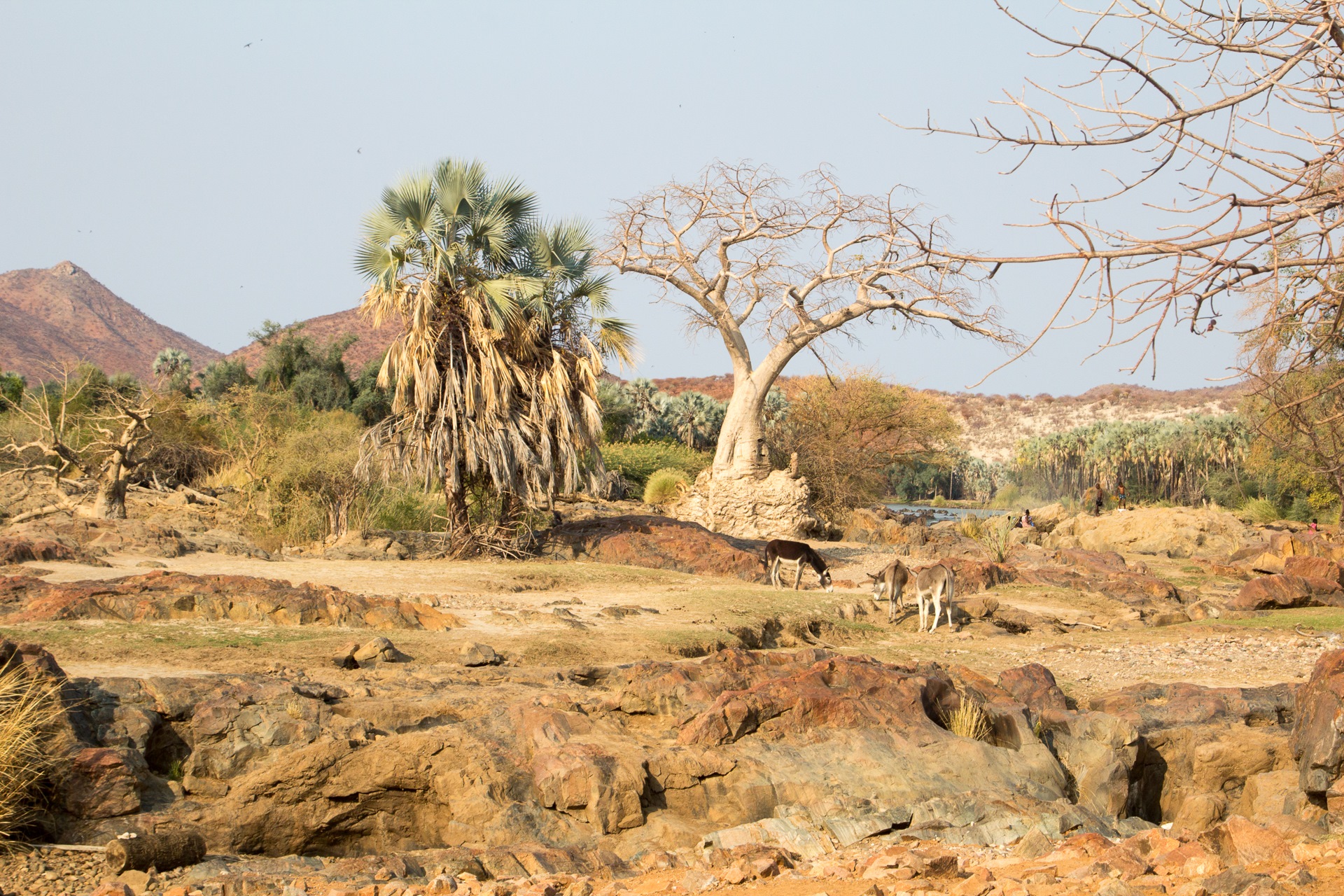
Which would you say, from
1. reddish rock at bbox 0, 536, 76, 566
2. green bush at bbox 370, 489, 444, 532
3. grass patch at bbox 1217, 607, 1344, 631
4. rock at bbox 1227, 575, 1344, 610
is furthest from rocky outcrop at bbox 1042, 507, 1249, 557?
reddish rock at bbox 0, 536, 76, 566

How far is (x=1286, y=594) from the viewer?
15.3 metres

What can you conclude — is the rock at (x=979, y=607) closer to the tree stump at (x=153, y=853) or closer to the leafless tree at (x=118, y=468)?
the tree stump at (x=153, y=853)

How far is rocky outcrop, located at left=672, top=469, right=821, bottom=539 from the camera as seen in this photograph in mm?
22828

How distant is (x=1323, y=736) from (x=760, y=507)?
55.3 ft

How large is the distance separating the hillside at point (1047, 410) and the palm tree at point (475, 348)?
5449 centimetres

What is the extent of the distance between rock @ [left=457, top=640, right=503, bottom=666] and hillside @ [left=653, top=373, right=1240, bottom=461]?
6274 cm

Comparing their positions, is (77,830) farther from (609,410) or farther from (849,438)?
(609,410)

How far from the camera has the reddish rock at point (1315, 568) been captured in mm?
15852

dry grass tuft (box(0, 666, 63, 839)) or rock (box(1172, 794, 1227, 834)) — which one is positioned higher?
dry grass tuft (box(0, 666, 63, 839))

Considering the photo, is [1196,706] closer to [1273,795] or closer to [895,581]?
[1273,795]

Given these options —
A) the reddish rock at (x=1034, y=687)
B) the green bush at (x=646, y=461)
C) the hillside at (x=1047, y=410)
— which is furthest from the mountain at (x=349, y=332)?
the reddish rock at (x=1034, y=687)

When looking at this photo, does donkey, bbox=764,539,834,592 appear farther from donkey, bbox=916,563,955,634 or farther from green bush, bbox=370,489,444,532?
green bush, bbox=370,489,444,532

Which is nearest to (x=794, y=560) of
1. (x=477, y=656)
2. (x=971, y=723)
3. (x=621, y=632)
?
(x=621, y=632)

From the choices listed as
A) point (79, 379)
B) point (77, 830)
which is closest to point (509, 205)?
point (77, 830)
